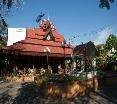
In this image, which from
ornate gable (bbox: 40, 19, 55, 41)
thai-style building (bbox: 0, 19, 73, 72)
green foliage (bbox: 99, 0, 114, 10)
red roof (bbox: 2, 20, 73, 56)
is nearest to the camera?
green foliage (bbox: 99, 0, 114, 10)

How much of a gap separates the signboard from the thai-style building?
826 mm

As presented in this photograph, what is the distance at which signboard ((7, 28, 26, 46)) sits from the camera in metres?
33.6

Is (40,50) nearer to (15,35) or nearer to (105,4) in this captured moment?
(15,35)

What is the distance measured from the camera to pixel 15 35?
34406 millimetres

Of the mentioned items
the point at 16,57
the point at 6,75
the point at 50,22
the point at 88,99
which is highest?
the point at 50,22

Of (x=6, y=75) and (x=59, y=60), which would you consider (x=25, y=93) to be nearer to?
(x=6, y=75)

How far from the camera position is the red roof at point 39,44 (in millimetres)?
31331

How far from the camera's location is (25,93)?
19703mm

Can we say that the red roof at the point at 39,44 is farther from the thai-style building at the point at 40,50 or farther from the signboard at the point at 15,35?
the signboard at the point at 15,35

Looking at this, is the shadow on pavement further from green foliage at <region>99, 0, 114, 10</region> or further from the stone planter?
green foliage at <region>99, 0, 114, 10</region>

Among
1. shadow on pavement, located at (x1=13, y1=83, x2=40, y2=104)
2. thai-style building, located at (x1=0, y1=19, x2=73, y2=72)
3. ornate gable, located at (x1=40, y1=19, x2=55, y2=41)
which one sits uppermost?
ornate gable, located at (x1=40, y1=19, x2=55, y2=41)

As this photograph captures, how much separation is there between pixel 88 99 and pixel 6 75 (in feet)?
42.9

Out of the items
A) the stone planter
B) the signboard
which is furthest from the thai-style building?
the stone planter

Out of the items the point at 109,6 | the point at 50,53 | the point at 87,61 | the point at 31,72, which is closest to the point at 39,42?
the point at 50,53
